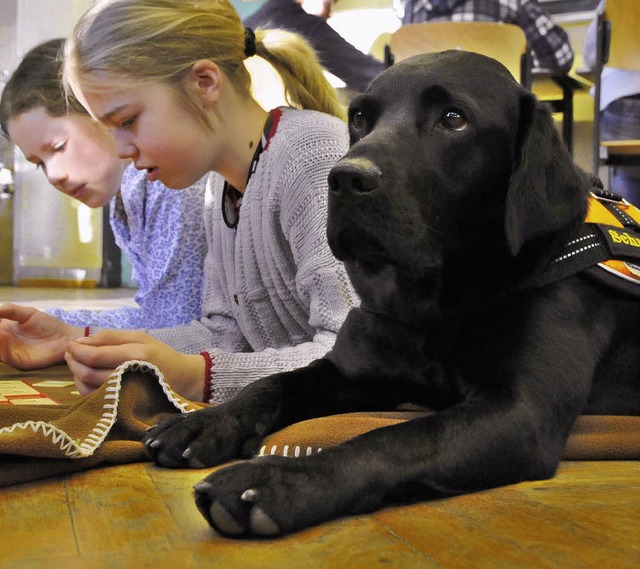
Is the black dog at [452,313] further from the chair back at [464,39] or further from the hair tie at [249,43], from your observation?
the chair back at [464,39]

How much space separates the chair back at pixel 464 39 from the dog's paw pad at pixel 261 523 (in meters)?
3.24

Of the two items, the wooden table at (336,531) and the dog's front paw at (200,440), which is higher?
the wooden table at (336,531)

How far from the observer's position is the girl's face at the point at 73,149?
256 cm

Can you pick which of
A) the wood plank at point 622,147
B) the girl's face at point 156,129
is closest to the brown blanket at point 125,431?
the girl's face at point 156,129

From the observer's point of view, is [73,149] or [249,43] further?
[73,149]

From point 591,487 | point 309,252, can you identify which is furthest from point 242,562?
point 309,252

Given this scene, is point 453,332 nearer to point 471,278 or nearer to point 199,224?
point 471,278

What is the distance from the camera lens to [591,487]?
120cm

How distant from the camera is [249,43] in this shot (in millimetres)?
2162

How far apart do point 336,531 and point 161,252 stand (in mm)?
1626

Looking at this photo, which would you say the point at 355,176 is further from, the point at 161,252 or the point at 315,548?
the point at 161,252

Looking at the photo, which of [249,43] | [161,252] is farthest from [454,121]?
[161,252]

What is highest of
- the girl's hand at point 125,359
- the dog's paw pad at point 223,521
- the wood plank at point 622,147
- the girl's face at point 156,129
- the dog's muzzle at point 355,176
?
the dog's muzzle at point 355,176

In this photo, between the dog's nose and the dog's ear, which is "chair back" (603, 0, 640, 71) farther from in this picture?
the dog's nose
